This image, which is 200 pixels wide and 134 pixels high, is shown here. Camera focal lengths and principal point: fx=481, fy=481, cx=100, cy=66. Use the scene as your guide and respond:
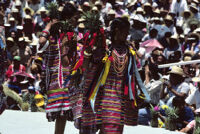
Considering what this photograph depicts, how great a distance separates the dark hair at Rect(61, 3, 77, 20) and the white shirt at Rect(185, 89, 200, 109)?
392 cm

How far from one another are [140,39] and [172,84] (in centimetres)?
303

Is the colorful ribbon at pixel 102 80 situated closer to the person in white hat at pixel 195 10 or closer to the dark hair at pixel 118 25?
the dark hair at pixel 118 25

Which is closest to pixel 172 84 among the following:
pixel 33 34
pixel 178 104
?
pixel 178 104

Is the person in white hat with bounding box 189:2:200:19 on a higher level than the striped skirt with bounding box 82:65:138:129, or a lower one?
higher

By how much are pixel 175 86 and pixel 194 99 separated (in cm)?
60

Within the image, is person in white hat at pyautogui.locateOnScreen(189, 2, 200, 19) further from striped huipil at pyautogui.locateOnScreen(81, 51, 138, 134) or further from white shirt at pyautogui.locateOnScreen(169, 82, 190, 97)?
striped huipil at pyautogui.locateOnScreen(81, 51, 138, 134)

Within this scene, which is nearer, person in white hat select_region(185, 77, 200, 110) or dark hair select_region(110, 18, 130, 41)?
dark hair select_region(110, 18, 130, 41)

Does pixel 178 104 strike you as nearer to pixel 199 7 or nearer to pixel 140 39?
pixel 140 39

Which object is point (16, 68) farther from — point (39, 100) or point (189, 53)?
point (189, 53)

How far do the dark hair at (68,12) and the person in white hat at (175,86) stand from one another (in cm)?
386

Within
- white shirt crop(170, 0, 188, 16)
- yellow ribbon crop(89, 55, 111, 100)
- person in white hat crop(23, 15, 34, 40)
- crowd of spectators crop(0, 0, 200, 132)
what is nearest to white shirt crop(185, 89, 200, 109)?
crowd of spectators crop(0, 0, 200, 132)

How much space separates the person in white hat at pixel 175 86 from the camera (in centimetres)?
985

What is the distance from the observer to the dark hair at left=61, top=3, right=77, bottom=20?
Answer: 21.7 ft

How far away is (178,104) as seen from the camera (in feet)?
31.8
